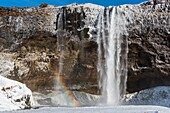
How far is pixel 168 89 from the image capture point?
912 inches

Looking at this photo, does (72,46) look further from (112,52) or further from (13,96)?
(13,96)

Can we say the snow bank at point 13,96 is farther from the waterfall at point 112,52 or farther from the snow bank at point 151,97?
the snow bank at point 151,97

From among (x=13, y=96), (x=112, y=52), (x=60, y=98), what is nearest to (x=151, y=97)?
(x=112, y=52)

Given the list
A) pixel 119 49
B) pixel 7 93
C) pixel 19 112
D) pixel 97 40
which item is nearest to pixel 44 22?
pixel 97 40

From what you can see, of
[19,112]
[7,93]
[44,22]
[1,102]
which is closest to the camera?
[19,112]

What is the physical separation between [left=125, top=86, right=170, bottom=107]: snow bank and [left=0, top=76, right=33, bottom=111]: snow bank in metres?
9.77

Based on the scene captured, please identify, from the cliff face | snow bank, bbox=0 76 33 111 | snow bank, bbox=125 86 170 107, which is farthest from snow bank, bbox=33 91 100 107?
snow bank, bbox=0 76 33 111

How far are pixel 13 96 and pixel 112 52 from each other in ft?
37.0

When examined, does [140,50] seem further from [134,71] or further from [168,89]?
[168,89]

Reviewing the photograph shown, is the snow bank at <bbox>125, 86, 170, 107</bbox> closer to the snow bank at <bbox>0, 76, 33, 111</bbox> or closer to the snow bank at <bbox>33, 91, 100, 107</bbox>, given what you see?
the snow bank at <bbox>33, 91, 100, 107</bbox>

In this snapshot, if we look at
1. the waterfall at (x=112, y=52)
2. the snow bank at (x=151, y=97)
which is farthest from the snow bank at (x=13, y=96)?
the snow bank at (x=151, y=97)

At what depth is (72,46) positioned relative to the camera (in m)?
24.5

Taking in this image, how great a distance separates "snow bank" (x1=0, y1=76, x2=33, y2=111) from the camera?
1354 cm

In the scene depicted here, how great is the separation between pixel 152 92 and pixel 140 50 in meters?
2.77
